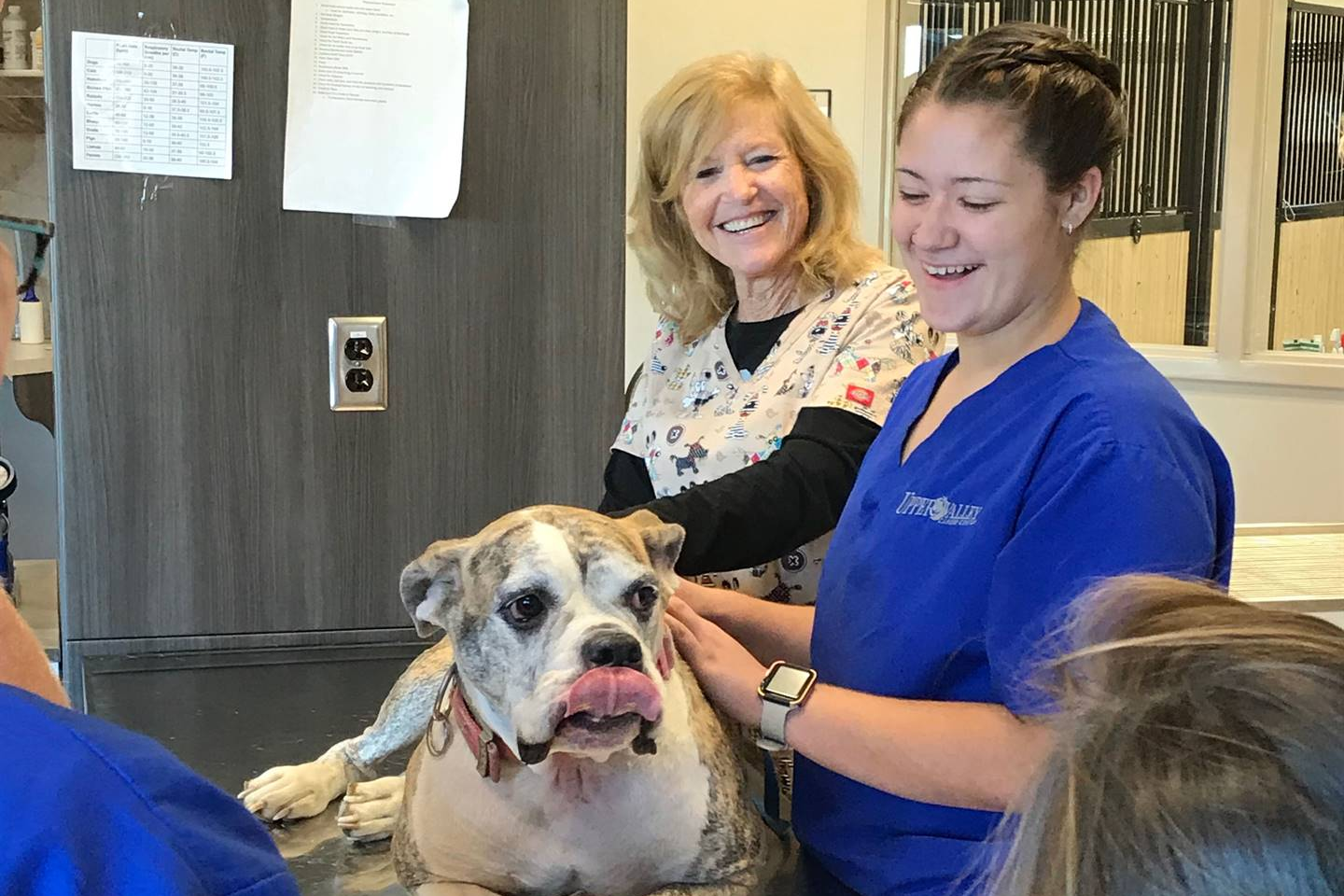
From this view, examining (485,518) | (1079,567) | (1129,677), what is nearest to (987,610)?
(1079,567)

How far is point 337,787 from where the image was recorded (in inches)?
53.0

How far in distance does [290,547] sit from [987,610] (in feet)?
4.20

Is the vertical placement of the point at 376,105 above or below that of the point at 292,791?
above

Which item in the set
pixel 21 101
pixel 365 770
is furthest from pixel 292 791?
pixel 21 101

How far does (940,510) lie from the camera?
106 centimetres

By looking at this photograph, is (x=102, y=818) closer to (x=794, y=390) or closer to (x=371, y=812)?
(x=371, y=812)

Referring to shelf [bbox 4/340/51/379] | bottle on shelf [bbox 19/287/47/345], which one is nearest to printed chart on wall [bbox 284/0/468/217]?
shelf [bbox 4/340/51/379]

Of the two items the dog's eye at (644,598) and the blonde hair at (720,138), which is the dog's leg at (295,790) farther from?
the blonde hair at (720,138)

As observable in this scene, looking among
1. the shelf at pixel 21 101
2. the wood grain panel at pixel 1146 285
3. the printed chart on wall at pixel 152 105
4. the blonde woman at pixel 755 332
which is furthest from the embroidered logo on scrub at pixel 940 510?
the wood grain panel at pixel 1146 285

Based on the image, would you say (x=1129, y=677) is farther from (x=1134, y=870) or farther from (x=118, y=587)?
(x=118, y=587)

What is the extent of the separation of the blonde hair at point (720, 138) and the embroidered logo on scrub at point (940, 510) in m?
0.52

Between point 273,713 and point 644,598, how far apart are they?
27.2 inches

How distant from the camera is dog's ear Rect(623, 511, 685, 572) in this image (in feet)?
3.96

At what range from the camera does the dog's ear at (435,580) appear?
116 centimetres
